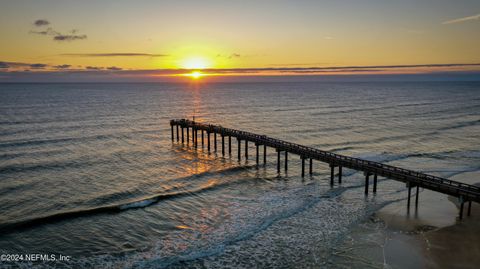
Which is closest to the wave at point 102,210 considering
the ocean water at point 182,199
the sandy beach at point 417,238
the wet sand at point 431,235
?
the ocean water at point 182,199

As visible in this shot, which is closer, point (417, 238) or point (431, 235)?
point (417, 238)

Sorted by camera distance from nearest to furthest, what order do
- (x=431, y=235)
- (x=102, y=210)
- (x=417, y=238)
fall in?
(x=417, y=238), (x=431, y=235), (x=102, y=210)

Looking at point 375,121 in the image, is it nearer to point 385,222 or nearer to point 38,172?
point 385,222

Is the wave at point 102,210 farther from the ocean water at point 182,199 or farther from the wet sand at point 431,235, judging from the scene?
the wet sand at point 431,235

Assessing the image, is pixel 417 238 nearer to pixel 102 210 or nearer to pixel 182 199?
pixel 182 199

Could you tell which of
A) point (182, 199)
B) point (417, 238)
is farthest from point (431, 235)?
point (182, 199)

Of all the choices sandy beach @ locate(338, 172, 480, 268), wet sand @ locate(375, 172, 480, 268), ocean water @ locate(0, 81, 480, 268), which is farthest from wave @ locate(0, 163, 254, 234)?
wet sand @ locate(375, 172, 480, 268)

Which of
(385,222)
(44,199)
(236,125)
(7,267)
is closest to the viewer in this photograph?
(7,267)

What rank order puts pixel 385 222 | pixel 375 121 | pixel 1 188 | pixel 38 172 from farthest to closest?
pixel 375 121 < pixel 38 172 < pixel 1 188 < pixel 385 222

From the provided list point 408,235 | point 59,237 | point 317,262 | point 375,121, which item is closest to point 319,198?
point 408,235

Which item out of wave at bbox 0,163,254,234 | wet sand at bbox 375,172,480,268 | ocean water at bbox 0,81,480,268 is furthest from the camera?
wave at bbox 0,163,254,234

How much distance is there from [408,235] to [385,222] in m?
2.56

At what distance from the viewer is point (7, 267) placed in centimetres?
2155

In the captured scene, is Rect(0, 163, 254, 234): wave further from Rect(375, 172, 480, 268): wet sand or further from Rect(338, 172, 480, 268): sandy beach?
Rect(375, 172, 480, 268): wet sand
